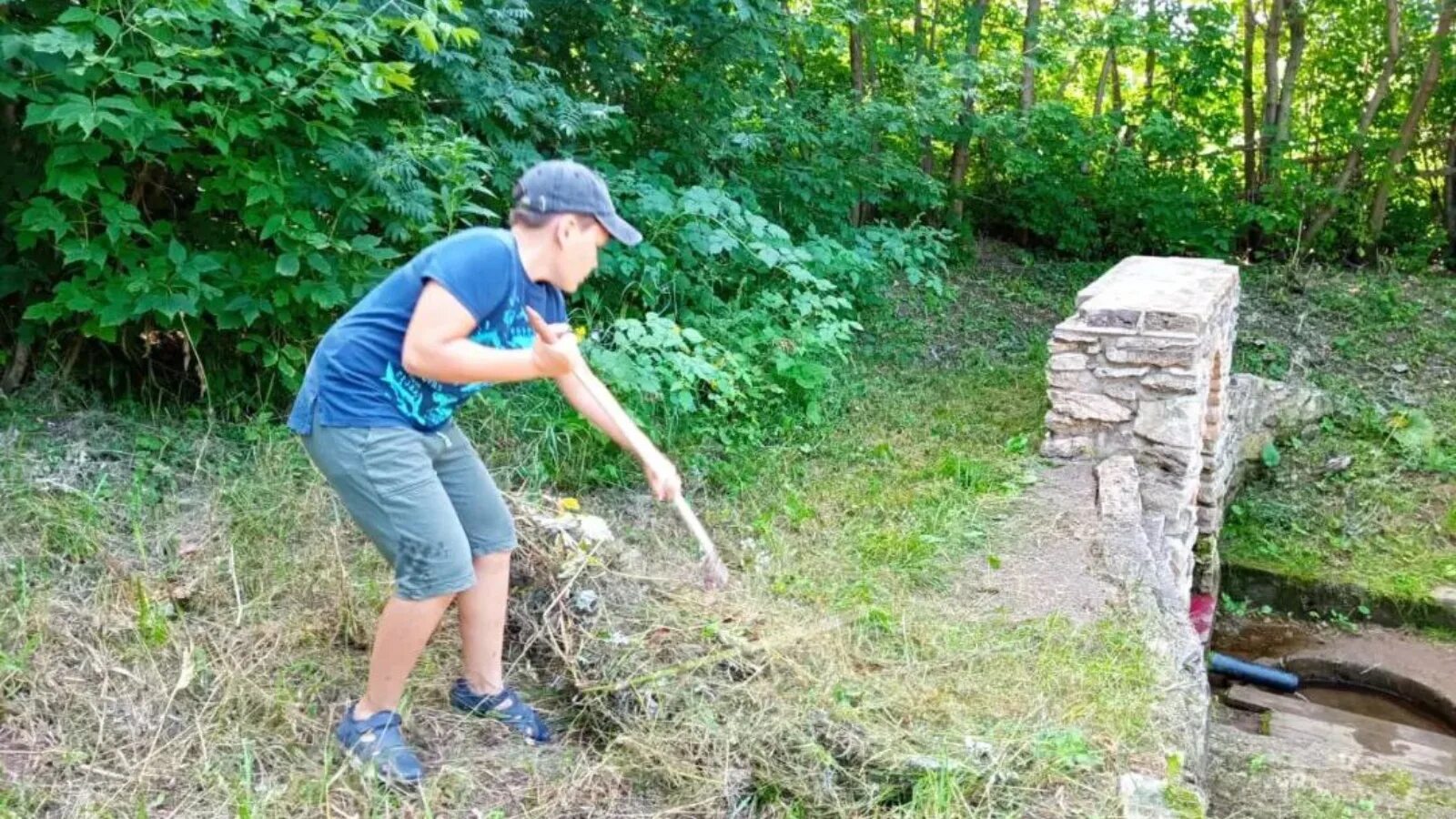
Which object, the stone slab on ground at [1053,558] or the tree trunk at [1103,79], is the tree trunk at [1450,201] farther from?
the stone slab on ground at [1053,558]

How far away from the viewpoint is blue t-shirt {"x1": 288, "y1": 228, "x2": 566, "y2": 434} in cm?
228

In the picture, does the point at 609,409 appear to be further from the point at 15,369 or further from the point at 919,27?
the point at 919,27

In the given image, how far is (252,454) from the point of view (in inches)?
167

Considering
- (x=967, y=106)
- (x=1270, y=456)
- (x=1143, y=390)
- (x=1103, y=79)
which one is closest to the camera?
(x=1143, y=390)

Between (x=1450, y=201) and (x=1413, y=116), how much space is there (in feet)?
3.88

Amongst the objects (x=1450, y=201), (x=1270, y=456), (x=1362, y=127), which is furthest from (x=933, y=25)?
(x=1450, y=201)

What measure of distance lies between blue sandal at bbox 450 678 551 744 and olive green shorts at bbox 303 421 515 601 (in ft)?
1.71

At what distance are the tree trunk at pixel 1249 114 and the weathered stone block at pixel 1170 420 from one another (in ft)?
21.0

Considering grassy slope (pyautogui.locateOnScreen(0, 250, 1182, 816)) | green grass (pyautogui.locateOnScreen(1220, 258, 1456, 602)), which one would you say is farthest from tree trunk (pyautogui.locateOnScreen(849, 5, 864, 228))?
grassy slope (pyautogui.locateOnScreen(0, 250, 1182, 816))

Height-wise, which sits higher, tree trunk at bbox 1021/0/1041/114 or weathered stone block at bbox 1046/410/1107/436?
tree trunk at bbox 1021/0/1041/114

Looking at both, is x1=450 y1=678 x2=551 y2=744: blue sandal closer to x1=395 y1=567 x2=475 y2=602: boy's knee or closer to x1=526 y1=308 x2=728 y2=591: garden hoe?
x1=395 y1=567 x2=475 y2=602: boy's knee

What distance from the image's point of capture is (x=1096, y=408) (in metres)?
5.20

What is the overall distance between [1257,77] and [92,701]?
11.3 metres

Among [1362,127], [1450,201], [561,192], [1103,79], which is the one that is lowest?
[1450,201]
